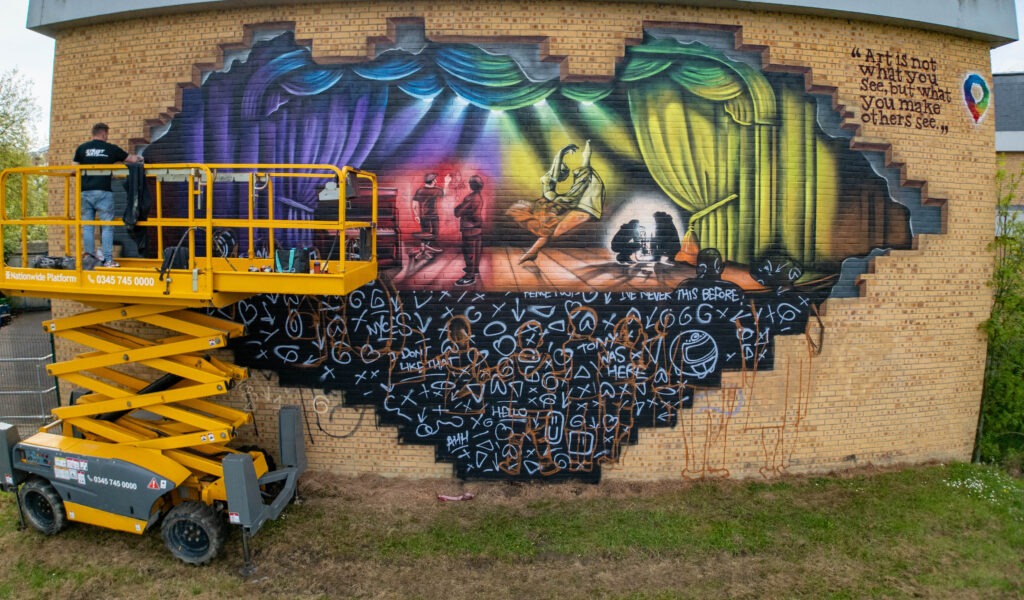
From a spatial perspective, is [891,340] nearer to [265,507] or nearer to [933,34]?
[933,34]

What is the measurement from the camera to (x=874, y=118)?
8062 millimetres

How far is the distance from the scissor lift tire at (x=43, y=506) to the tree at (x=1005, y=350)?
1240 cm

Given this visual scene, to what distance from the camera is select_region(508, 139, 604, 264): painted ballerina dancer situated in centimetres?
764

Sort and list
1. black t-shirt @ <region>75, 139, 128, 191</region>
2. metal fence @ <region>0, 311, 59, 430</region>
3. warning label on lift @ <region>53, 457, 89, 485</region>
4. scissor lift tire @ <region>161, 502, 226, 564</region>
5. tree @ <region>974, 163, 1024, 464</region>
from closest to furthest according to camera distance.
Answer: scissor lift tire @ <region>161, 502, 226, 564</region>, warning label on lift @ <region>53, 457, 89, 485</region>, black t-shirt @ <region>75, 139, 128, 191</region>, tree @ <region>974, 163, 1024, 464</region>, metal fence @ <region>0, 311, 59, 430</region>

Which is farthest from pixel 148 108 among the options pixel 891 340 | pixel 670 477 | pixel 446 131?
pixel 891 340

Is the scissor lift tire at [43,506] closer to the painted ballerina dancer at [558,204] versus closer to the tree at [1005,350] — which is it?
the painted ballerina dancer at [558,204]

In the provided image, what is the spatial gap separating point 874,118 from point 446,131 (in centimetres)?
593

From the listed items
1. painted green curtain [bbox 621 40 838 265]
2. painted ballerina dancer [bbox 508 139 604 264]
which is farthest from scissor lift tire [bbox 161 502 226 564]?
painted green curtain [bbox 621 40 838 265]

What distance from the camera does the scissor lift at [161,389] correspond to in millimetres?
5840

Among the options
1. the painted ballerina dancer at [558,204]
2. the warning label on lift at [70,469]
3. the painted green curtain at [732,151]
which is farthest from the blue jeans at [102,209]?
the painted green curtain at [732,151]

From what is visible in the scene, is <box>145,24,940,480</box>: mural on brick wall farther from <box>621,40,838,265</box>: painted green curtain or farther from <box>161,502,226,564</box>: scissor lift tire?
<box>161,502,226,564</box>: scissor lift tire

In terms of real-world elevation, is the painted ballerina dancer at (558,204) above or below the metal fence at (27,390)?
above

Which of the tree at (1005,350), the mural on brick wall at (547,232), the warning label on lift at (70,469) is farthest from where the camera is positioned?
the tree at (1005,350)

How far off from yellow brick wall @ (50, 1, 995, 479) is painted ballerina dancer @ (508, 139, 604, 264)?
1.23 meters
